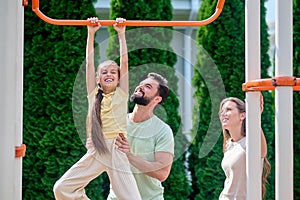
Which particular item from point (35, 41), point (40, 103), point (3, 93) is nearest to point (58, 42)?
point (35, 41)

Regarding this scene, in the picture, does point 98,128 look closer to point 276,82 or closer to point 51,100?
point 276,82

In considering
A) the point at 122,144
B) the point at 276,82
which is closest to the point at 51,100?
the point at 122,144

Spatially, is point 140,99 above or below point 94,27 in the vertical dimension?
below

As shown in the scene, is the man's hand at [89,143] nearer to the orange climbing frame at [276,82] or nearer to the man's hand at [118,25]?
the man's hand at [118,25]

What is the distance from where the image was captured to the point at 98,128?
7.76ft

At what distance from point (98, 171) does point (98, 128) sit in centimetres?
20

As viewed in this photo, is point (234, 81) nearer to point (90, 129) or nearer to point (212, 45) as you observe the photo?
point (212, 45)

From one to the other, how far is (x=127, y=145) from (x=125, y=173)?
0.44 ft

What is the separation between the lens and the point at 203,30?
14.1ft

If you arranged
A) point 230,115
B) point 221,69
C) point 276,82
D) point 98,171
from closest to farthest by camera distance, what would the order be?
point 276,82, point 98,171, point 230,115, point 221,69

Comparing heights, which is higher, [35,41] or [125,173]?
[35,41]

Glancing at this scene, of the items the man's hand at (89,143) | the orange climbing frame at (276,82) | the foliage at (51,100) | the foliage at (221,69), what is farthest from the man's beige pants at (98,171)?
the foliage at (221,69)

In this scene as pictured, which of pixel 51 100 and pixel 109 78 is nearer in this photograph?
pixel 109 78

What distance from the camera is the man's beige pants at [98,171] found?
2.28 metres
